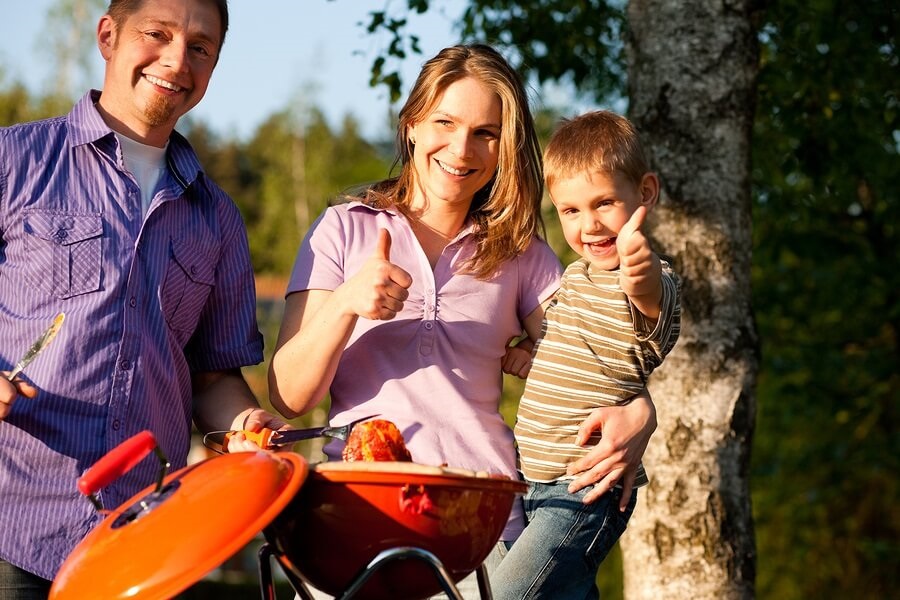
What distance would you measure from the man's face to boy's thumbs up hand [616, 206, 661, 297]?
1.09m

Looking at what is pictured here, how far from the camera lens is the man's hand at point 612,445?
100 inches

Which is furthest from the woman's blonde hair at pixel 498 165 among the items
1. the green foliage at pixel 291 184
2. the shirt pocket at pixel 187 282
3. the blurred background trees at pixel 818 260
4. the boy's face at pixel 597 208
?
the green foliage at pixel 291 184

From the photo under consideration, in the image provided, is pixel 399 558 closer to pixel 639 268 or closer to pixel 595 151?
pixel 639 268

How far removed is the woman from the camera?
268 cm

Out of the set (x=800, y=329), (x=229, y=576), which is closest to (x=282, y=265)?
(x=229, y=576)

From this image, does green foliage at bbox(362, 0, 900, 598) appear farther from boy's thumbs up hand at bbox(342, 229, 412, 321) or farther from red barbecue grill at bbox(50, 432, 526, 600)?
red barbecue grill at bbox(50, 432, 526, 600)

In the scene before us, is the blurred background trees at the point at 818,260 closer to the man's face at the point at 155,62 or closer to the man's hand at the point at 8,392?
the man's face at the point at 155,62

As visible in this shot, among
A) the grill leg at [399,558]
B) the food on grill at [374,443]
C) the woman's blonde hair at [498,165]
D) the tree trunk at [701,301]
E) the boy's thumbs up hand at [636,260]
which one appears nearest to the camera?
the grill leg at [399,558]

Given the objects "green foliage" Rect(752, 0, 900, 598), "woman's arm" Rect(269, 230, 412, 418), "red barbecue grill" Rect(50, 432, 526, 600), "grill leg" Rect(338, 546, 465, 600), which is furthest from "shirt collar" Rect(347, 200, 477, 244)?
"green foliage" Rect(752, 0, 900, 598)

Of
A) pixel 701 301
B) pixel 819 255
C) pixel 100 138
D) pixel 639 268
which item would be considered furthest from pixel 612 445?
pixel 819 255

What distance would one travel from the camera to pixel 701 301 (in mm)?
4316

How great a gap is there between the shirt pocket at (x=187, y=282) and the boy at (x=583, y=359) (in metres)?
0.82

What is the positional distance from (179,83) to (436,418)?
0.98 m

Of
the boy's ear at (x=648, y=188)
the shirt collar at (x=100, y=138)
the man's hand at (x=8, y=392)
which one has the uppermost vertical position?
the boy's ear at (x=648, y=188)
